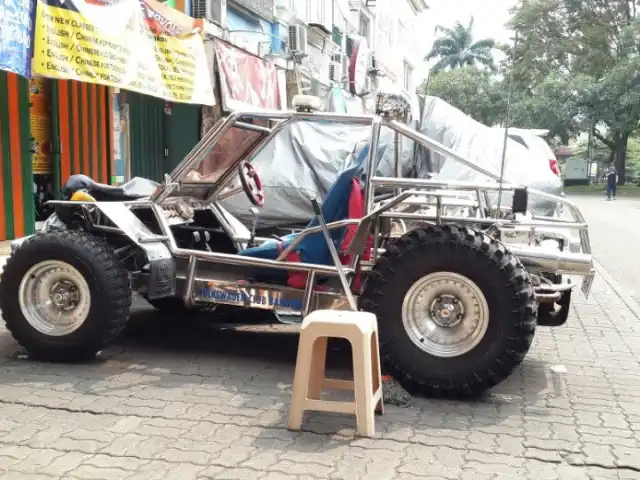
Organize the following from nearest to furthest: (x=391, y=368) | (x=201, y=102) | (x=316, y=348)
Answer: (x=316, y=348)
(x=391, y=368)
(x=201, y=102)

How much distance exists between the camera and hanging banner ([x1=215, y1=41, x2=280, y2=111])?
12766 millimetres

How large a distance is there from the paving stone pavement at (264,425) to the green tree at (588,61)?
3313 cm

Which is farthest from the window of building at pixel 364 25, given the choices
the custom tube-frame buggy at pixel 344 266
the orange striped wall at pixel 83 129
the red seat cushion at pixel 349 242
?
the red seat cushion at pixel 349 242

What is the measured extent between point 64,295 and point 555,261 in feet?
10.8

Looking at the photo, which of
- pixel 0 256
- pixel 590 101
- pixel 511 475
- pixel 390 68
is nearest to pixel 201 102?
pixel 0 256

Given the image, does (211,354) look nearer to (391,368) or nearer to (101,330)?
(101,330)

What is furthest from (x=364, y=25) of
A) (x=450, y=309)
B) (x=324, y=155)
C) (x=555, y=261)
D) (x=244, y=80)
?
(x=450, y=309)

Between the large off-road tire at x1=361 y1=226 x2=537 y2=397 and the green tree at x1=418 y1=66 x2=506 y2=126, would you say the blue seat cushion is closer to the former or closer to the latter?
the large off-road tire at x1=361 y1=226 x2=537 y2=397

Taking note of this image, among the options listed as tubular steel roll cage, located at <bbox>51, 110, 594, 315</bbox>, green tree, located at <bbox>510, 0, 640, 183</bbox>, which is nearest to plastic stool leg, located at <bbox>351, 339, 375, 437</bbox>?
tubular steel roll cage, located at <bbox>51, 110, 594, 315</bbox>

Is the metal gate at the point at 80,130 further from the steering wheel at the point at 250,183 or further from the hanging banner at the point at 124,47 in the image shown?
the steering wheel at the point at 250,183

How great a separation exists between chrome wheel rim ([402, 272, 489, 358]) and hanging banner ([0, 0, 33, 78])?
184 inches

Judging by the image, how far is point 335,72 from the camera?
22.3 m

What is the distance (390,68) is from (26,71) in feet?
99.8

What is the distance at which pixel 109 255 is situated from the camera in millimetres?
4805
